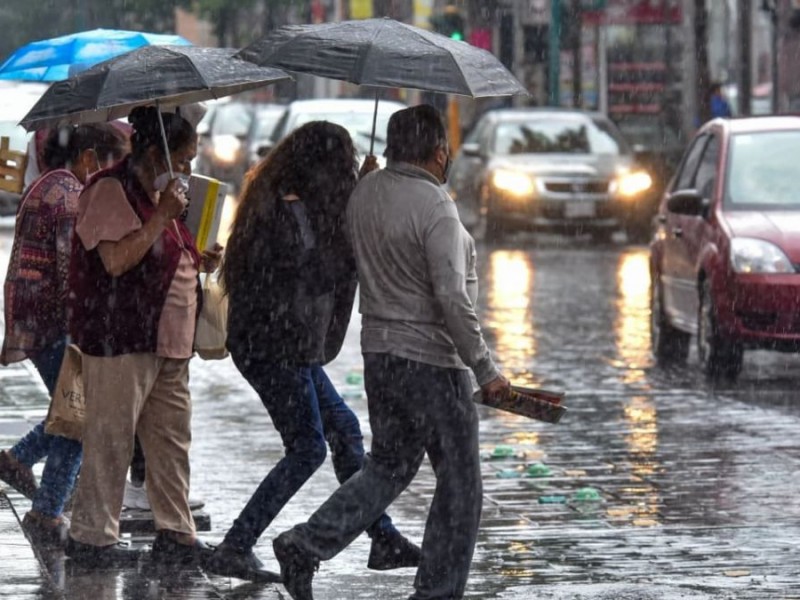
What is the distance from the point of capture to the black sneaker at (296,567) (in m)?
6.98

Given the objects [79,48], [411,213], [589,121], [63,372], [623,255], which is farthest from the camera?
[589,121]

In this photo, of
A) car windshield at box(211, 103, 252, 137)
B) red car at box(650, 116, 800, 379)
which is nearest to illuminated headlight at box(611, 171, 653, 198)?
red car at box(650, 116, 800, 379)

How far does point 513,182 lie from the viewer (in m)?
26.3

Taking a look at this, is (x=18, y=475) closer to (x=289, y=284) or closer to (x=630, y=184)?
(x=289, y=284)

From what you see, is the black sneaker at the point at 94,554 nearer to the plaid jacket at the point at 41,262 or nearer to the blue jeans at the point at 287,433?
the blue jeans at the point at 287,433

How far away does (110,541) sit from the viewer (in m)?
7.55

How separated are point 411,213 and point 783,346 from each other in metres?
6.90

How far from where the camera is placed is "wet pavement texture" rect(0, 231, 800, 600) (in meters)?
7.51

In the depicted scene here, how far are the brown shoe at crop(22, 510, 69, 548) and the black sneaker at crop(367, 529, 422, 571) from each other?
1.19m

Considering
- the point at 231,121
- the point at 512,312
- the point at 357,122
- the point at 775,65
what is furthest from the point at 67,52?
the point at 231,121

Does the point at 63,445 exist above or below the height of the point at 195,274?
below

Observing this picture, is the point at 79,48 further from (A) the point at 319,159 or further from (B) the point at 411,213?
(B) the point at 411,213

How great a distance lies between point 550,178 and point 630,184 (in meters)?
1.07

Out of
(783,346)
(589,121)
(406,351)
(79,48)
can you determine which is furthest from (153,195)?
(589,121)
